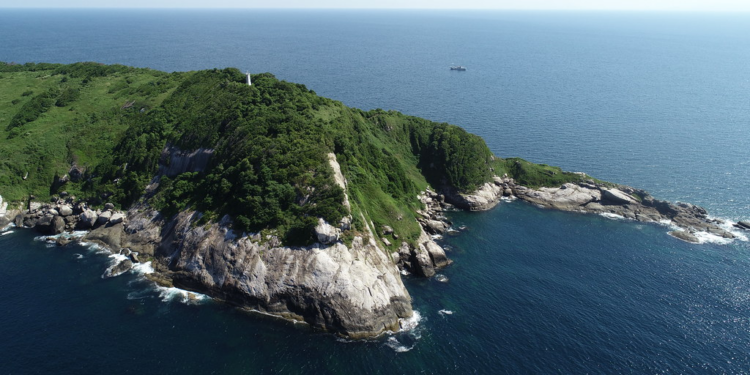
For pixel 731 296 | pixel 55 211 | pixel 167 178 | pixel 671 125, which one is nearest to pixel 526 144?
pixel 671 125

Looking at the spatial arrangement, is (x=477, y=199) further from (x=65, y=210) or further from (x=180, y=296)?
(x=65, y=210)

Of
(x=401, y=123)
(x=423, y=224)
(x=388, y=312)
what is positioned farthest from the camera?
(x=401, y=123)

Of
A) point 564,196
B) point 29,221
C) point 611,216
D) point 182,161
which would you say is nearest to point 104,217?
point 29,221

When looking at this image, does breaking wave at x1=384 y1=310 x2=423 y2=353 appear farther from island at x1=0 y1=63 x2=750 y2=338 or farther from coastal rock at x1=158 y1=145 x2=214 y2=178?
coastal rock at x1=158 y1=145 x2=214 y2=178

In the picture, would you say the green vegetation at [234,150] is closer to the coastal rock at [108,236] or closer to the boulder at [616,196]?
the coastal rock at [108,236]

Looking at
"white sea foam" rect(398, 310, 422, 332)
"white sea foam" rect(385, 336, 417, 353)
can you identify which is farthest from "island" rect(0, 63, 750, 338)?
"white sea foam" rect(385, 336, 417, 353)

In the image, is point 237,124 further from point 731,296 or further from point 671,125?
point 671,125
